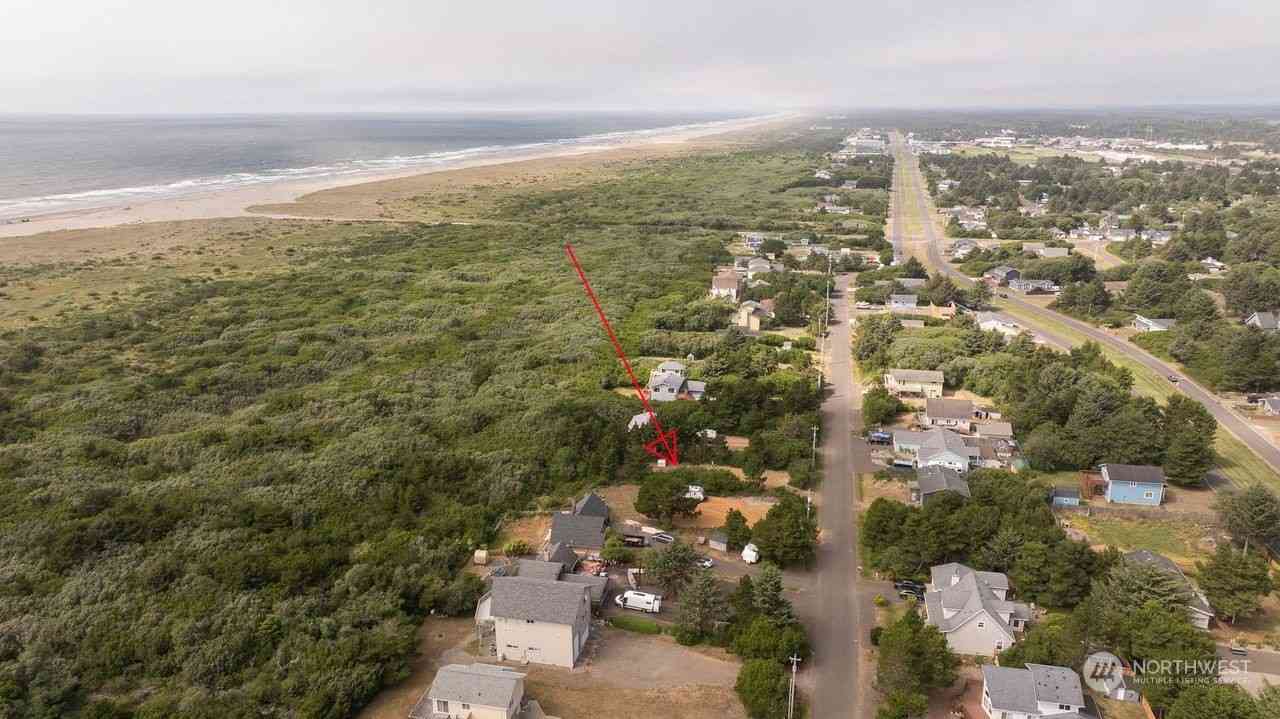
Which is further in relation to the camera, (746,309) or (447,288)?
(447,288)

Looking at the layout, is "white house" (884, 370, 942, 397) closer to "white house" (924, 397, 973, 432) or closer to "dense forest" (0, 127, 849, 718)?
"white house" (924, 397, 973, 432)

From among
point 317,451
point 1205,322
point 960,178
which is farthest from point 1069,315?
point 960,178

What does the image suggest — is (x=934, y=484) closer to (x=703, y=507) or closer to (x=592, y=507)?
(x=703, y=507)

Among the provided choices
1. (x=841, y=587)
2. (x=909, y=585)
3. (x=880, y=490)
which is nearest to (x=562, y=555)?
(x=841, y=587)

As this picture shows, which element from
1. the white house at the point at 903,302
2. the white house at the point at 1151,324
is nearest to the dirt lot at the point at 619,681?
the white house at the point at 903,302

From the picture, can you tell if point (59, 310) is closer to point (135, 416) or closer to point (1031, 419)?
point (135, 416)

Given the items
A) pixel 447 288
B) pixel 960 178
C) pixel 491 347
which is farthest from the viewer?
pixel 960 178
